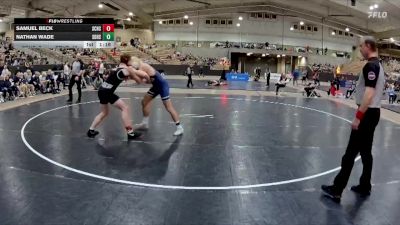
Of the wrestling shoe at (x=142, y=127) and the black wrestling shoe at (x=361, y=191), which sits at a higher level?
the wrestling shoe at (x=142, y=127)

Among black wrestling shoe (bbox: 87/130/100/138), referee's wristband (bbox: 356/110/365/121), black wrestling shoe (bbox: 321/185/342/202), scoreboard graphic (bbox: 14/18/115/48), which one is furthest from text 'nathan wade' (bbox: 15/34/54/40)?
referee's wristband (bbox: 356/110/365/121)

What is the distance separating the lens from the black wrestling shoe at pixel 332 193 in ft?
14.2

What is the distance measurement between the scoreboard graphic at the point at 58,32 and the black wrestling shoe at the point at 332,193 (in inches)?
397

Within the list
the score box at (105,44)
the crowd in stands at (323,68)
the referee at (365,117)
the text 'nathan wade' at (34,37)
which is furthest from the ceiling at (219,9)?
the referee at (365,117)

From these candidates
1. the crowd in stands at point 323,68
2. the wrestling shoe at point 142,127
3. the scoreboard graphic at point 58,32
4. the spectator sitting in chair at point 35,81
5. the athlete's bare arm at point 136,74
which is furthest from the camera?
the crowd in stands at point 323,68

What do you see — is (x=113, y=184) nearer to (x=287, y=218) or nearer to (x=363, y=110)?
(x=287, y=218)

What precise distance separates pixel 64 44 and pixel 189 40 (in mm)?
36308

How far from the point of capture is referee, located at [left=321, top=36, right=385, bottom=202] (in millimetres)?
4215

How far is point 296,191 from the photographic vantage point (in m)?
4.62

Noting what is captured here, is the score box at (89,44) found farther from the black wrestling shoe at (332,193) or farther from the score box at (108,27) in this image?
the black wrestling shoe at (332,193)

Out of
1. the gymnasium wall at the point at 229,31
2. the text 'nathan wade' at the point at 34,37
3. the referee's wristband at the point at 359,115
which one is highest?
the gymnasium wall at the point at 229,31

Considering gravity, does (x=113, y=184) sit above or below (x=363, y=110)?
below

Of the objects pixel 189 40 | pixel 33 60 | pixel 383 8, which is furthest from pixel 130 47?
pixel 383 8

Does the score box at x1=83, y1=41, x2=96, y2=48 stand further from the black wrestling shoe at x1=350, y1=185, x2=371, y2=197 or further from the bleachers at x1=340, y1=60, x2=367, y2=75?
the bleachers at x1=340, y1=60, x2=367, y2=75
